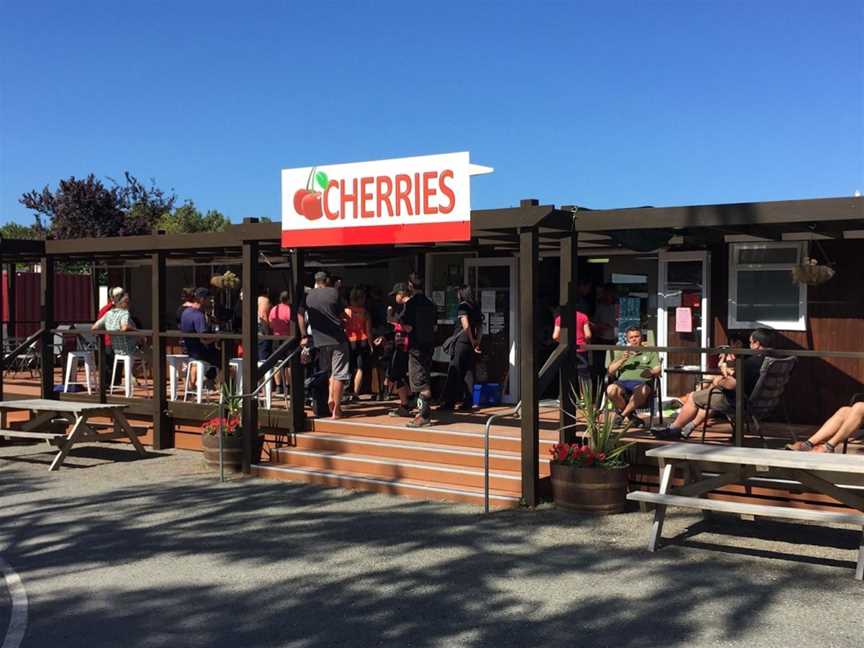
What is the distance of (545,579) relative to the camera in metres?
5.79

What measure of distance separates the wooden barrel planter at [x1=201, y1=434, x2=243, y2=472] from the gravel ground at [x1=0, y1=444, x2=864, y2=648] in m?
1.03

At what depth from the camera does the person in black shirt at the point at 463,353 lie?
33.8ft

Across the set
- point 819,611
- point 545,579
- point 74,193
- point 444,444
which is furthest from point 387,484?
point 74,193

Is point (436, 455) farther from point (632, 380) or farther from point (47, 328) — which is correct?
point (47, 328)

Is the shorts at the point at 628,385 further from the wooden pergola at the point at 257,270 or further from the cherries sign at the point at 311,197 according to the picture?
the cherries sign at the point at 311,197

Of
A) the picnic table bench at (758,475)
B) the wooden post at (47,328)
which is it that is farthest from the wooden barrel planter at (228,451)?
the picnic table bench at (758,475)

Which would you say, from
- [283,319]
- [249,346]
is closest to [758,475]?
[249,346]

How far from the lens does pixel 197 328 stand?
11211 mm

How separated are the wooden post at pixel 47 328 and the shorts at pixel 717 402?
341 inches

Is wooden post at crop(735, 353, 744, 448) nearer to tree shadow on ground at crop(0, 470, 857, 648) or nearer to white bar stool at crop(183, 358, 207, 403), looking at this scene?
tree shadow on ground at crop(0, 470, 857, 648)

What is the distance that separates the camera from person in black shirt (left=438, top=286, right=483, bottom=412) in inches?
406

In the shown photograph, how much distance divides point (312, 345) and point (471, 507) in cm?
298

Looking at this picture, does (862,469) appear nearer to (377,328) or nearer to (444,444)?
(444,444)

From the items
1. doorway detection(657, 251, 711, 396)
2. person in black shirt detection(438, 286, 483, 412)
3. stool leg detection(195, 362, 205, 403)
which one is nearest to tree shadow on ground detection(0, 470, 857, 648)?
person in black shirt detection(438, 286, 483, 412)
